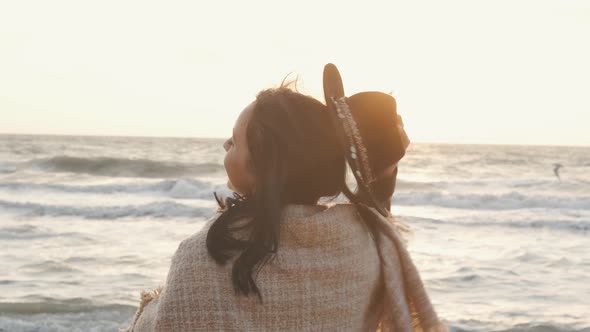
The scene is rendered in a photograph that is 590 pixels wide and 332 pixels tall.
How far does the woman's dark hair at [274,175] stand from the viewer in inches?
61.8

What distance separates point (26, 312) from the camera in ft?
22.0

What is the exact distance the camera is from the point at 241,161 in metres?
1.67

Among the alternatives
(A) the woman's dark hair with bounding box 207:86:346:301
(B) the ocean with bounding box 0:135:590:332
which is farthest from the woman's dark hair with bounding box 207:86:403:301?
(B) the ocean with bounding box 0:135:590:332

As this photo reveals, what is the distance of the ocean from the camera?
693 centimetres

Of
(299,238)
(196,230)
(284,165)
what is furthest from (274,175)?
(196,230)

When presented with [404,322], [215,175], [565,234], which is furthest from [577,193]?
[404,322]

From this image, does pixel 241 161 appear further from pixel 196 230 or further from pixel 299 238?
pixel 196 230

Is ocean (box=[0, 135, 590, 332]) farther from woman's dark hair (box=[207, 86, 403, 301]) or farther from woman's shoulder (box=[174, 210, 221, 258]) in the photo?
woman's shoulder (box=[174, 210, 221, 258])

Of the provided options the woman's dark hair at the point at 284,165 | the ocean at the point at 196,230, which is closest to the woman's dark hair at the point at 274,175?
the woman's dark hair at the point at 284,165

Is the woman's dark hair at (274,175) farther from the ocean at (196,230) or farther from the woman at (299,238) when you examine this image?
the ocean at (196,230)

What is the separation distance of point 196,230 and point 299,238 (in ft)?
38.1

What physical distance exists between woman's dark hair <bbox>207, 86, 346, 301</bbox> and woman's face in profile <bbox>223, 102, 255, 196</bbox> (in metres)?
0.02

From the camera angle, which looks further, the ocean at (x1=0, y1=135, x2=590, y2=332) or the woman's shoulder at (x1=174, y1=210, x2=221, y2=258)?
the ocean at (x1=0, y1=135, x2=590, y2=332)

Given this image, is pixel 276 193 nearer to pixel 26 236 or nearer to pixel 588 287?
pixel 588 287
